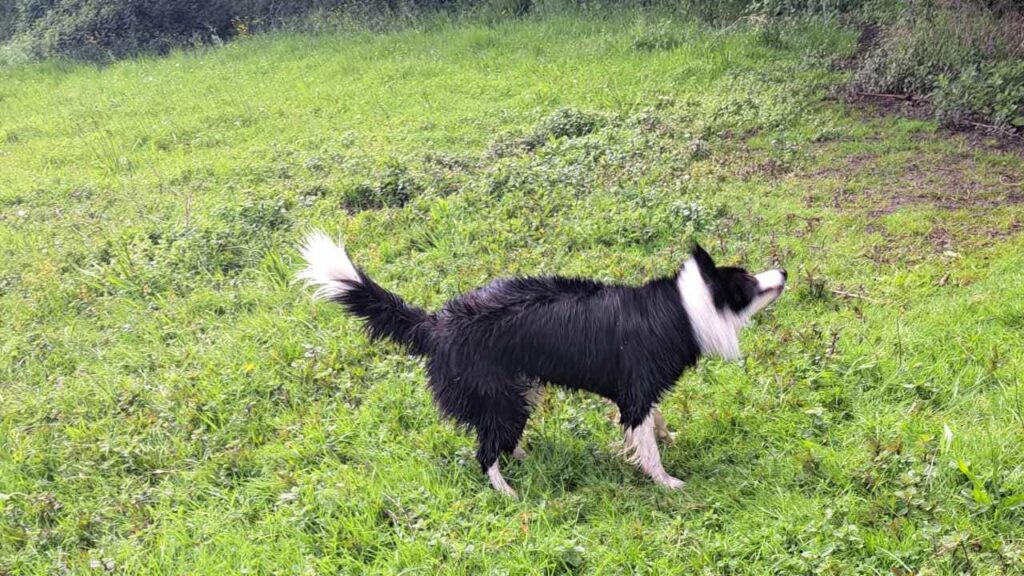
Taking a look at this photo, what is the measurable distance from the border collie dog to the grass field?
0.34 metres

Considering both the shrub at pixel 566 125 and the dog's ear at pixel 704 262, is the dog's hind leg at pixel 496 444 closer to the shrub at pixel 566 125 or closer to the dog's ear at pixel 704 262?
the dog's ear at pixel 704 262

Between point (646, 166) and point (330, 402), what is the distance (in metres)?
3.53

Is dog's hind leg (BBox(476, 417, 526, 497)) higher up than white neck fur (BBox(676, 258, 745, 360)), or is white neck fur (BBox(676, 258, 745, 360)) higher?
white neck fur (BBox(676, 258, 745, 360))

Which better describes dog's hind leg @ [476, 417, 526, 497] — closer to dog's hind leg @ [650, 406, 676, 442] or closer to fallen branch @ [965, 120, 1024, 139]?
dog's hind leg @ [650, 406, 676, 442]

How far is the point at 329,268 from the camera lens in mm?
3244

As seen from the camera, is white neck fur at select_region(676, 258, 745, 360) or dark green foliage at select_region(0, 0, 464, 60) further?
dark green foliage at select_region(0, 0, 464, 60)

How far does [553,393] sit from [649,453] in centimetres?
70

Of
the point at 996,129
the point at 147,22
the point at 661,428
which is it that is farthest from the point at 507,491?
the point at 147,22

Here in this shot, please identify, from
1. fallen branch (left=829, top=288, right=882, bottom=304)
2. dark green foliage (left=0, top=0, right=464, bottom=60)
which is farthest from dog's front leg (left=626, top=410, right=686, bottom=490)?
dark green foliage (left=0, top=0, right=464, bottom=60)

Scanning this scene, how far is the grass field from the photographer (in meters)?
3.07

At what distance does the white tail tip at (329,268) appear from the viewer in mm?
3246

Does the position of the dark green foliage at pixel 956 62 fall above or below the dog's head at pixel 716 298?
below

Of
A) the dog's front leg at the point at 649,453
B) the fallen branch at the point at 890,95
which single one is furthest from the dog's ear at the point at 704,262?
the fallen branch at the point at 890,95

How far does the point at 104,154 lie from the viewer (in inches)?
355
